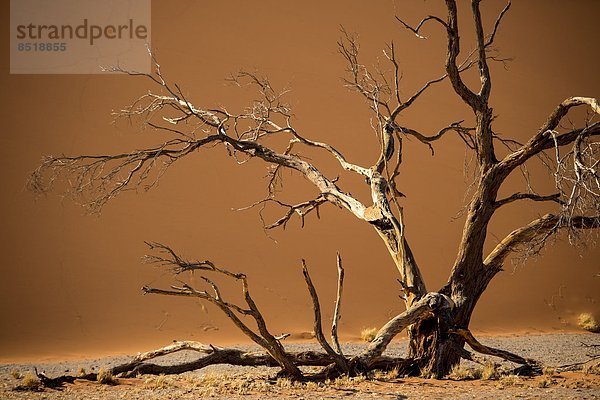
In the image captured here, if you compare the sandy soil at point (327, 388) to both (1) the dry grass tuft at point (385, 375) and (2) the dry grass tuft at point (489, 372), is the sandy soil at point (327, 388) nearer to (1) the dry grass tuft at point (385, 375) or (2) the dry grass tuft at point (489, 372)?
(1) the dry grass tuft at point (385, 375)

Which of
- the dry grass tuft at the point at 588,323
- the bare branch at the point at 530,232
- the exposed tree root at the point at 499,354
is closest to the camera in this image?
the exposed tree root at the point at 499,354

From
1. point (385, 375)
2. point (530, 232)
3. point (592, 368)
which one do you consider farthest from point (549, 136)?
point (385, 375)

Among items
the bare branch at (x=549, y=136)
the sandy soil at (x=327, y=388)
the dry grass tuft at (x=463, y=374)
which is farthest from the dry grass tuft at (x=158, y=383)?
the bare branch at (x=549, y=136)

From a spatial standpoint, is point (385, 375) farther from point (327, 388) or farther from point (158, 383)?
point (158, 383)

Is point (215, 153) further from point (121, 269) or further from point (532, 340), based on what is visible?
point (532, 340)

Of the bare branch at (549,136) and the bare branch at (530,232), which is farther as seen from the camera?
the bare branch at (530,232)

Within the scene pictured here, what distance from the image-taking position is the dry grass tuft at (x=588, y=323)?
543 inches

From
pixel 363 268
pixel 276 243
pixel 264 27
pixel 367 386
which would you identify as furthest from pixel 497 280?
pixel 367 386

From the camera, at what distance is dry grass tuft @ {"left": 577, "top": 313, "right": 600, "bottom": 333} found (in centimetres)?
1378

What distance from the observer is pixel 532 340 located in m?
12.4

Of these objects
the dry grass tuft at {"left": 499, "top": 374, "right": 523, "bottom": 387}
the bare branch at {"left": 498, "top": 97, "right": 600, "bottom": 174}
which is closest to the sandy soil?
the dry grass tuft at {"left": 499, "top": 374, "right": 523, "bottom": 387}

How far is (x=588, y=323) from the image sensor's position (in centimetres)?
1389

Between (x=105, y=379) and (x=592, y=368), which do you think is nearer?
(x=105, y=379)

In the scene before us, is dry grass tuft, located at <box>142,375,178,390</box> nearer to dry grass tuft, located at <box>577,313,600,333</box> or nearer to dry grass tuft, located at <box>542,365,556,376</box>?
dry grass tuft, located at <box>542,365,556,376</box>
